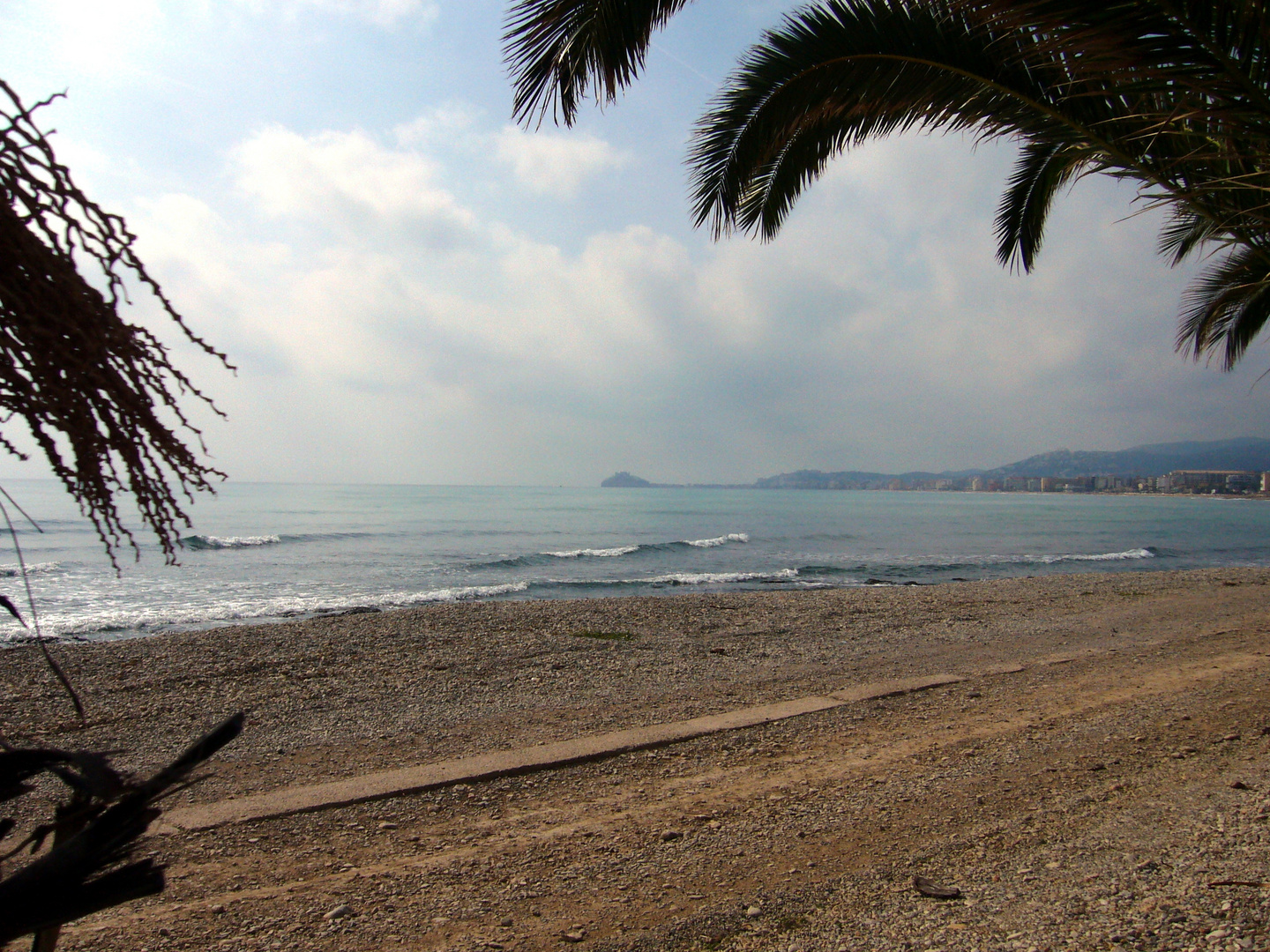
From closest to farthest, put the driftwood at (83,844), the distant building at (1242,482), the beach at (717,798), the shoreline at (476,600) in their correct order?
the driftwood at (83,844), the beach at (717,798), the shoreline at (476,600), the distant building at (1242,482)

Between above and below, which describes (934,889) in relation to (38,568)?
below

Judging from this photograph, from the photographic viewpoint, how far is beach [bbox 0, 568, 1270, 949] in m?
2.65

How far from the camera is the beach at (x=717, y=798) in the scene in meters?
2.65

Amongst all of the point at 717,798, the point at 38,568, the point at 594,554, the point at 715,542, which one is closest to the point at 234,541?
the point at 38,568

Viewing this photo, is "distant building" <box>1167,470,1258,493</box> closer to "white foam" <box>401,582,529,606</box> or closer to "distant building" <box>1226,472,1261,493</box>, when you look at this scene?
"distant building" <box>1226,472,1261,493</box>

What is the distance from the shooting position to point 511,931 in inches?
105

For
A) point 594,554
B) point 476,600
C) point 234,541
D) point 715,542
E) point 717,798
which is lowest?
point 715,542

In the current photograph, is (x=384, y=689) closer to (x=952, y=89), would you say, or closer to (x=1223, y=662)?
(x=952, y=89)

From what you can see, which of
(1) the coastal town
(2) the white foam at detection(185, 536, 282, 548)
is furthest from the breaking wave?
(1) the coastal town

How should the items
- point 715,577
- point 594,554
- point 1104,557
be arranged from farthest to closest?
point 1104,557
point 594,554
point 715,577

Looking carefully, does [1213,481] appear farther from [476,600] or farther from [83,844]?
[83,844]

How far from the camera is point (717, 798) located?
3779mm

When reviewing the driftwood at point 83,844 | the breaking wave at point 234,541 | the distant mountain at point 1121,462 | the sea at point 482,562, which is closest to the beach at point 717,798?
the driftwood at point 83,844

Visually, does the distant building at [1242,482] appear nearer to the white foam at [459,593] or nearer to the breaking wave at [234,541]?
the white foam at [459,593]
